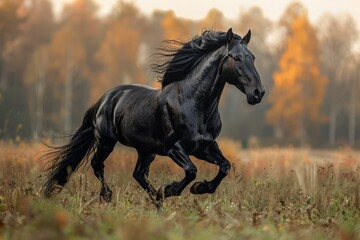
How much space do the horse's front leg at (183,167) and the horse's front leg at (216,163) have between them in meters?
0.22

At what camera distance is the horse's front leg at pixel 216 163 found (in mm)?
7262

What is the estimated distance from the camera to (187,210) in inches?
261

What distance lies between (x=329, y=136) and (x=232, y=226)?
36545mm

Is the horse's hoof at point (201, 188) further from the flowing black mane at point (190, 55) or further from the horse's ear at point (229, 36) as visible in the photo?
the horse's ear at point (229, 36)

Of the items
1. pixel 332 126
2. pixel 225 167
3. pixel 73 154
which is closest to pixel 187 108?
pixel 225 167

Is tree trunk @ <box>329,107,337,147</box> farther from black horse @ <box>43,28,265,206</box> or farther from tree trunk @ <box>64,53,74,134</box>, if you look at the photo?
black horse @ <box>43,28,265,206</box>

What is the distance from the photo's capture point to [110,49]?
1596 inches

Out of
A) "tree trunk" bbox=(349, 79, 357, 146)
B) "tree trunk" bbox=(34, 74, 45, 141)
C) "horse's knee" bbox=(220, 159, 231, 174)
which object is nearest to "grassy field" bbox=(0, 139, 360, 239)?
"horse's knee" bbox=(220, 159, 231, 174)

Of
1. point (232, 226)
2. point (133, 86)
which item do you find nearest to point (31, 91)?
point (133, 86)

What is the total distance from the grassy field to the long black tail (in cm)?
22

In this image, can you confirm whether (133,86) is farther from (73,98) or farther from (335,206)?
(73,98)

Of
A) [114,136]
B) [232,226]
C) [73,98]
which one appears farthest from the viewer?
[73,98]

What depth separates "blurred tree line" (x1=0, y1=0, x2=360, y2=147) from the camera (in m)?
37.4

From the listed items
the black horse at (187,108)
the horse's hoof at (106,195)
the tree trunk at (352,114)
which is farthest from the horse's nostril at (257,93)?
the tree trunk at (352,114)
